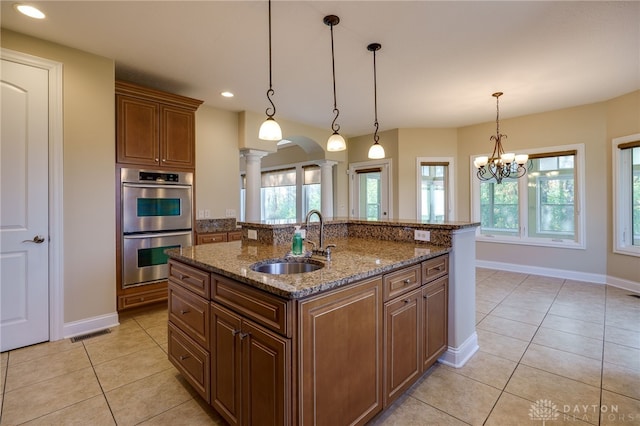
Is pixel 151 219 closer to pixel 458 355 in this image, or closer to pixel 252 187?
pixel 252 187

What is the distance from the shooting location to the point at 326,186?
6184 millimetres

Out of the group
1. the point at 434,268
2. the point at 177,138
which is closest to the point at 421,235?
the point at 434,268

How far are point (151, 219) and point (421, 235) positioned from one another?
284 centimetres

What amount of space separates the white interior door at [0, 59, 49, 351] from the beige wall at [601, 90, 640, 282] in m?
6.76

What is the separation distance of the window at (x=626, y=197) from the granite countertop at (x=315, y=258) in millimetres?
3799

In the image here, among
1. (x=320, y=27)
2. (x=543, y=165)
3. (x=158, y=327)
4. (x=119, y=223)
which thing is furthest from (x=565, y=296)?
(x=119, y=223)

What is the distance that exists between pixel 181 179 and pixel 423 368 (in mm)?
3145

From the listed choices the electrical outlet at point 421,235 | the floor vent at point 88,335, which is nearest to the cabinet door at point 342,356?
the electrical outlet at point 421,235

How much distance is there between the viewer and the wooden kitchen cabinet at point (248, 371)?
1.23 meters

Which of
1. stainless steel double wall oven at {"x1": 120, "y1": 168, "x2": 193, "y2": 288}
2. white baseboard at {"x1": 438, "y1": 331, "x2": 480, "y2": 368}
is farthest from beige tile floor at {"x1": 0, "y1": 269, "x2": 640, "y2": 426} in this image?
stainless steel double wall oven at {"x1": 120, "y1": 168, "x2": 193, "y2": 288}

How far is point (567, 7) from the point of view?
223 cm

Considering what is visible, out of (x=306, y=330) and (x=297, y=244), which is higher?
(x=297, y=244)

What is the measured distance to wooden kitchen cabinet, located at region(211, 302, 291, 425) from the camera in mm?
1228

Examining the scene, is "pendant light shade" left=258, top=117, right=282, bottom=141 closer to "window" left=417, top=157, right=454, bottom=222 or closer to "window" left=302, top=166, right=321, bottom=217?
"window" left=417, top=157, right=454, bottom=222
